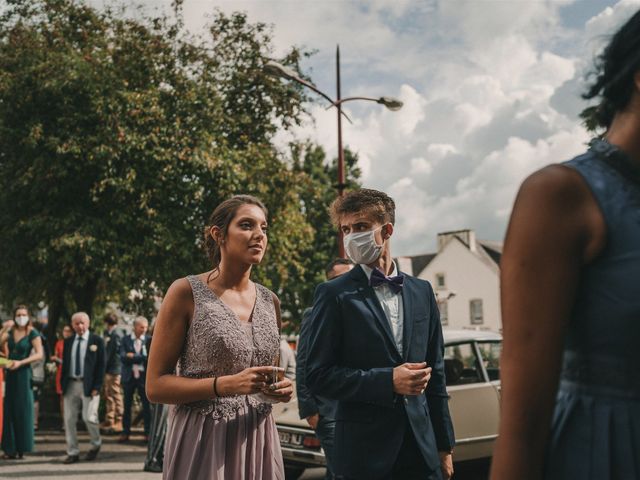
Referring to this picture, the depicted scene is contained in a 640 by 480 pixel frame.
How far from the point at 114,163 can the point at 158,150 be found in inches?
40.5

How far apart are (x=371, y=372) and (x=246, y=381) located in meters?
0.64

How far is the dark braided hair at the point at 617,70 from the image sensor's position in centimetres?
143

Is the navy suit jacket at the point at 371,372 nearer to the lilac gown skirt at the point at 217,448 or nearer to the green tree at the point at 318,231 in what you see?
the lilac gown skirt at the point at 217,448

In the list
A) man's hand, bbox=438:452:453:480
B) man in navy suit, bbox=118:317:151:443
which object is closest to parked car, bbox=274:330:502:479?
man's hand, bbox=438:452:453:480

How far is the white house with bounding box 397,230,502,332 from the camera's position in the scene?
6519 centimetres

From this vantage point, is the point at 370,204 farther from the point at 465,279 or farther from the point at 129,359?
the point at 465,279

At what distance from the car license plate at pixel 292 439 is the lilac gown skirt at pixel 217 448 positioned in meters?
4.87

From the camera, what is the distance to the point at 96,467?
11.4 meters

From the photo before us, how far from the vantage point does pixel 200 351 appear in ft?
12.1

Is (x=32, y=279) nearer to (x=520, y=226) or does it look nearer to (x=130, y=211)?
(x=130, y=211)

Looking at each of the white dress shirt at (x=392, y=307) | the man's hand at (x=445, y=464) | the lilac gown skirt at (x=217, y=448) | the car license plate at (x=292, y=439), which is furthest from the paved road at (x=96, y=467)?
the lilac gown skirt at (x=217, y=448)

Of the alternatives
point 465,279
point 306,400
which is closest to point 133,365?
point 306,400

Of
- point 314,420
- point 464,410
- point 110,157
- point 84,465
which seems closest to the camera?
point 314,420

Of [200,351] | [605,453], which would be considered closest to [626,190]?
[605,453]
